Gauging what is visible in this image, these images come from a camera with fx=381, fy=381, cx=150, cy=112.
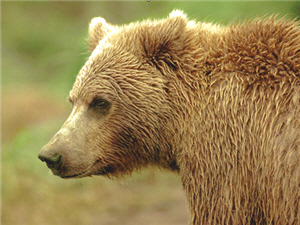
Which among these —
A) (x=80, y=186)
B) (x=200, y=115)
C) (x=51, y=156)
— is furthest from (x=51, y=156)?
(x=80, y=186)

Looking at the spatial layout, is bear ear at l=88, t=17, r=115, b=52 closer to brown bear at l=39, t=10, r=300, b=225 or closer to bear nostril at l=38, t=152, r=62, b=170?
brown bear at l=39, t=10, r=300, b=225

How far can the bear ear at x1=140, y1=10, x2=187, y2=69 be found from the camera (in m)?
3.39

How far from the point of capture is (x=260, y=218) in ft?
9.80

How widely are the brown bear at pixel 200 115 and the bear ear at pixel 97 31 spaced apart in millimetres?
251

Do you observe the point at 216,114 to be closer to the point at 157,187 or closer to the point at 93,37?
the point at 93,37

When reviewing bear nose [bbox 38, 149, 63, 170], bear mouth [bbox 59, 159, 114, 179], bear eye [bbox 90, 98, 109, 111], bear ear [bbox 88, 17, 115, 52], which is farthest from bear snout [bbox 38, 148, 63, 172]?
Result: bear ear [bbox 88, 17, 115, 52]

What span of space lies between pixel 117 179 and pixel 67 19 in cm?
1265

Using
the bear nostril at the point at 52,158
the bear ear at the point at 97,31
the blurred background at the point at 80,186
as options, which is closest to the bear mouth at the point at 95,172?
the bear nostril at the point at 52,158

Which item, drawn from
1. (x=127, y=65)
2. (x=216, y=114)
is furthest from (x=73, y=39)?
(x=216, y=114)

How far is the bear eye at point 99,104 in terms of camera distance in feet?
11.2

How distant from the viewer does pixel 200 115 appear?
10.4 feet

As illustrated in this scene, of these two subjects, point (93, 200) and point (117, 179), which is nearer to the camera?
point (117, 179)

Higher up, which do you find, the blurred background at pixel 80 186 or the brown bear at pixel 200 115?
the blurred background at pixel 80 186

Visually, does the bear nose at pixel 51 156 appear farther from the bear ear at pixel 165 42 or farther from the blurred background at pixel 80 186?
the blurred background at pixel 80 186
